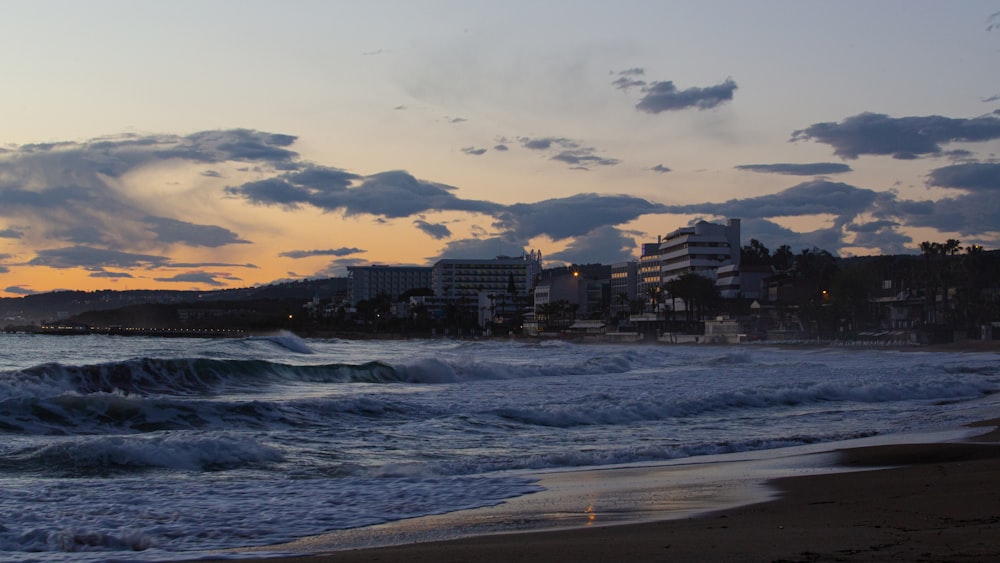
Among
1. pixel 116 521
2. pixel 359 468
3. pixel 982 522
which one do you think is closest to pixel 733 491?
pixel 982 522

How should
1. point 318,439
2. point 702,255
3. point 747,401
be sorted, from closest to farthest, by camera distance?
point 318,439 → point 747,401 → point 702,255

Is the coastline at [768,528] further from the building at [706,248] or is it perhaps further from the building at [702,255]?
the building at [706,248]

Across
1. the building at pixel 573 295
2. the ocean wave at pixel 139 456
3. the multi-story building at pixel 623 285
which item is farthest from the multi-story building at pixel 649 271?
the ocean wave at pixel 139 456

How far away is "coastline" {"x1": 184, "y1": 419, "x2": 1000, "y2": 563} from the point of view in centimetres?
628

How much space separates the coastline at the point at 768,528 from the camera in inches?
247

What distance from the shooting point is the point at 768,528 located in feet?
24.0

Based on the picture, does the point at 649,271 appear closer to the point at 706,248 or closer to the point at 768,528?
the point at 706,248

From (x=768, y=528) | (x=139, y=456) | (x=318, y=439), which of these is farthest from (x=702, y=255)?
(x=768, y=528)

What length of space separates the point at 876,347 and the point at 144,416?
74606 mm

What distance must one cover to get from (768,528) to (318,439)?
9678 mm

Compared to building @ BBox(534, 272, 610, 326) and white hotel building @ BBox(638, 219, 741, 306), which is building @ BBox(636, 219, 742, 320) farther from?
building @ BBox(534, 272, 610, 326)

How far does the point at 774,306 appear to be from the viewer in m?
113

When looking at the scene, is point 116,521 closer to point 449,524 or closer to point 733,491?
point 449,524

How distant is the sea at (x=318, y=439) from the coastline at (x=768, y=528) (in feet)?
4.20
